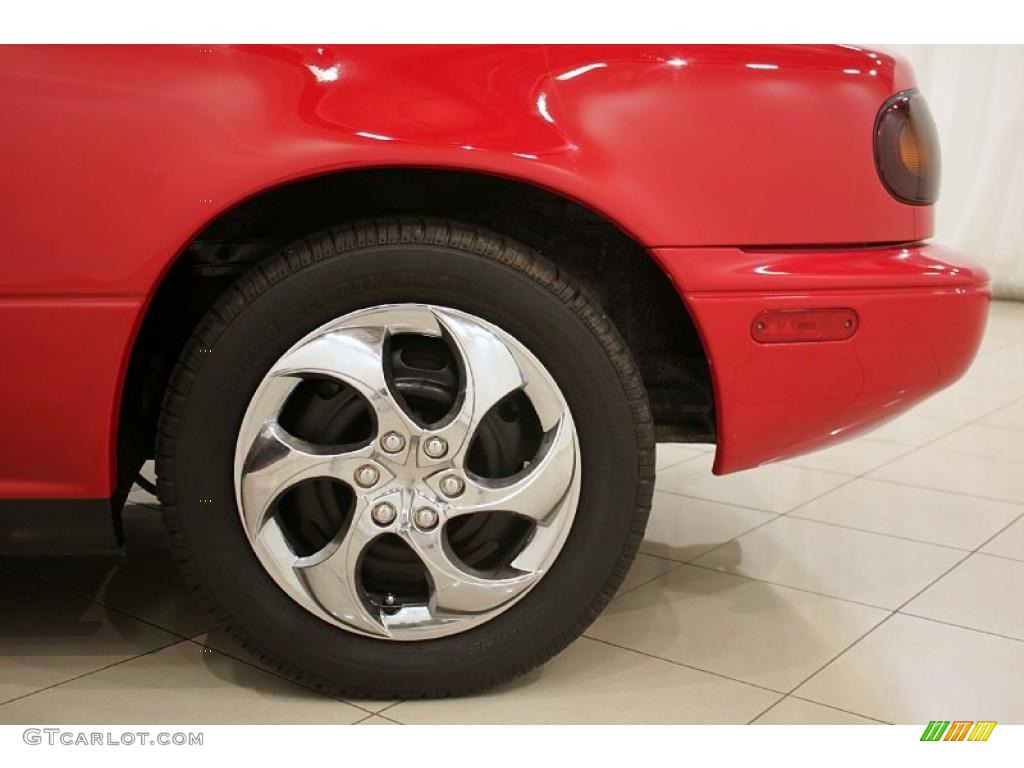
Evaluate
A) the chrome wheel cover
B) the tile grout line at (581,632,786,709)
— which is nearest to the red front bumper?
the chrome wheel cover

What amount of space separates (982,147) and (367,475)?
21.3 ft

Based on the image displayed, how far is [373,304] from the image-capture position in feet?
5.59

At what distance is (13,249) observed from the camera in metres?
1.62

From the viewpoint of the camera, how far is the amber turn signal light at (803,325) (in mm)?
1706

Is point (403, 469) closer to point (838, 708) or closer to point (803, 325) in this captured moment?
point (803, 325)

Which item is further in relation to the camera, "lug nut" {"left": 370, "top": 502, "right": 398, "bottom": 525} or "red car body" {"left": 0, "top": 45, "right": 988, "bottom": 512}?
"lug nut" {"left": 370, "top": 502, "right": 398, "bottom": 525}

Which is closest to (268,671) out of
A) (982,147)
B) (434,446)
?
(434,446)

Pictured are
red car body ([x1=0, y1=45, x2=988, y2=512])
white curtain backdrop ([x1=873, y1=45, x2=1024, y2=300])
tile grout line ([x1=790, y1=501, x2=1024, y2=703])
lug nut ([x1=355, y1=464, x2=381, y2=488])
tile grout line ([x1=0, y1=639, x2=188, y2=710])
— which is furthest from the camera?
white curtain backdrop ([x1=873, y1=45, x2=1024, y2=300])

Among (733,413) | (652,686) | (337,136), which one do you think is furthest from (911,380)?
(337,136)

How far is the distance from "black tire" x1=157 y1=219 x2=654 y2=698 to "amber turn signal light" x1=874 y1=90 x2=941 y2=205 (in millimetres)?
492

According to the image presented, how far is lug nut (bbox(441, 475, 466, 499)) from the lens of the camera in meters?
1.71

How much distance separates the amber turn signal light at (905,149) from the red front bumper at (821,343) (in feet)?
0.31

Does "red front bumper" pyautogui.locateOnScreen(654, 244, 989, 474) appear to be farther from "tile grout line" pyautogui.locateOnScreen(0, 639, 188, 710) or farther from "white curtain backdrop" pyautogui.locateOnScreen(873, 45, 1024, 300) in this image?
"white curtain backdrop" pyautogui.locateOnScreen(873, 45, 1024, 300)
